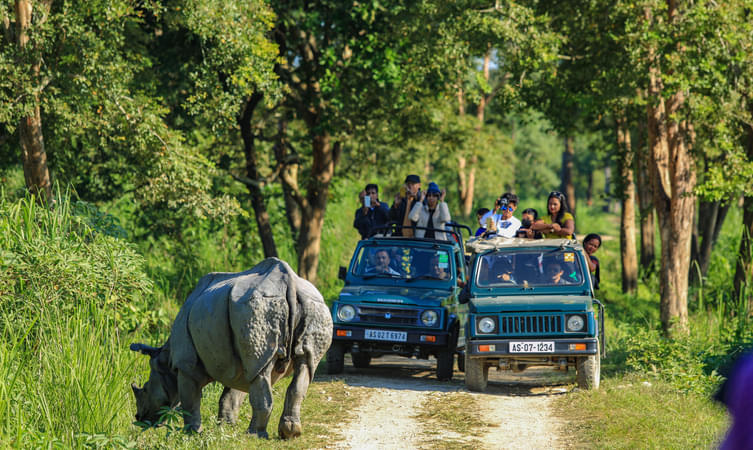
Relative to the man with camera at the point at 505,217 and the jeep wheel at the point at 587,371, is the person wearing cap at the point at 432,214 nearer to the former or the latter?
the man with camera at the point at 505,217

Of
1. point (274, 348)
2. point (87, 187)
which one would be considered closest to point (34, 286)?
point (274, 348)

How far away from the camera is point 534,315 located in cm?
1073

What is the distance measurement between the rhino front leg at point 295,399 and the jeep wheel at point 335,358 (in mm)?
4195

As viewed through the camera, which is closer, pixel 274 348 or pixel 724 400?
pixel 724 400

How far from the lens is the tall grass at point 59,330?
23.8 feet

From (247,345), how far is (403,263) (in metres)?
5.90

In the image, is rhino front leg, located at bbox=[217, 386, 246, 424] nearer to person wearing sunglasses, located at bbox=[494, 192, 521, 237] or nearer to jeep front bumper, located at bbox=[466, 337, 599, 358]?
jeep front bumper, located at bbox=[466, 337, 599, 358]

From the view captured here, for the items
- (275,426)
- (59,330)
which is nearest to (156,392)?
(59,330)

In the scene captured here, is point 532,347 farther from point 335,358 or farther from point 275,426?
point 275,426

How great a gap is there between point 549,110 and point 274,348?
1419cm

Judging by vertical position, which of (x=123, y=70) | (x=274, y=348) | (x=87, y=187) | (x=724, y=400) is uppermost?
(x=123, y=70)

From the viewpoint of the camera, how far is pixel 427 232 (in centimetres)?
1359

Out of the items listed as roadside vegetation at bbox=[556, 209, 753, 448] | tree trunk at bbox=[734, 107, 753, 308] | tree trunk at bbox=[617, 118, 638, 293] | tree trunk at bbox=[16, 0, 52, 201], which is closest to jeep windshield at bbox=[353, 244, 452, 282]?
roadside vegetation at bbox=[556, 209, 753, 448]

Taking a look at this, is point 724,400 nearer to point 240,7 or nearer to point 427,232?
point 427,232
